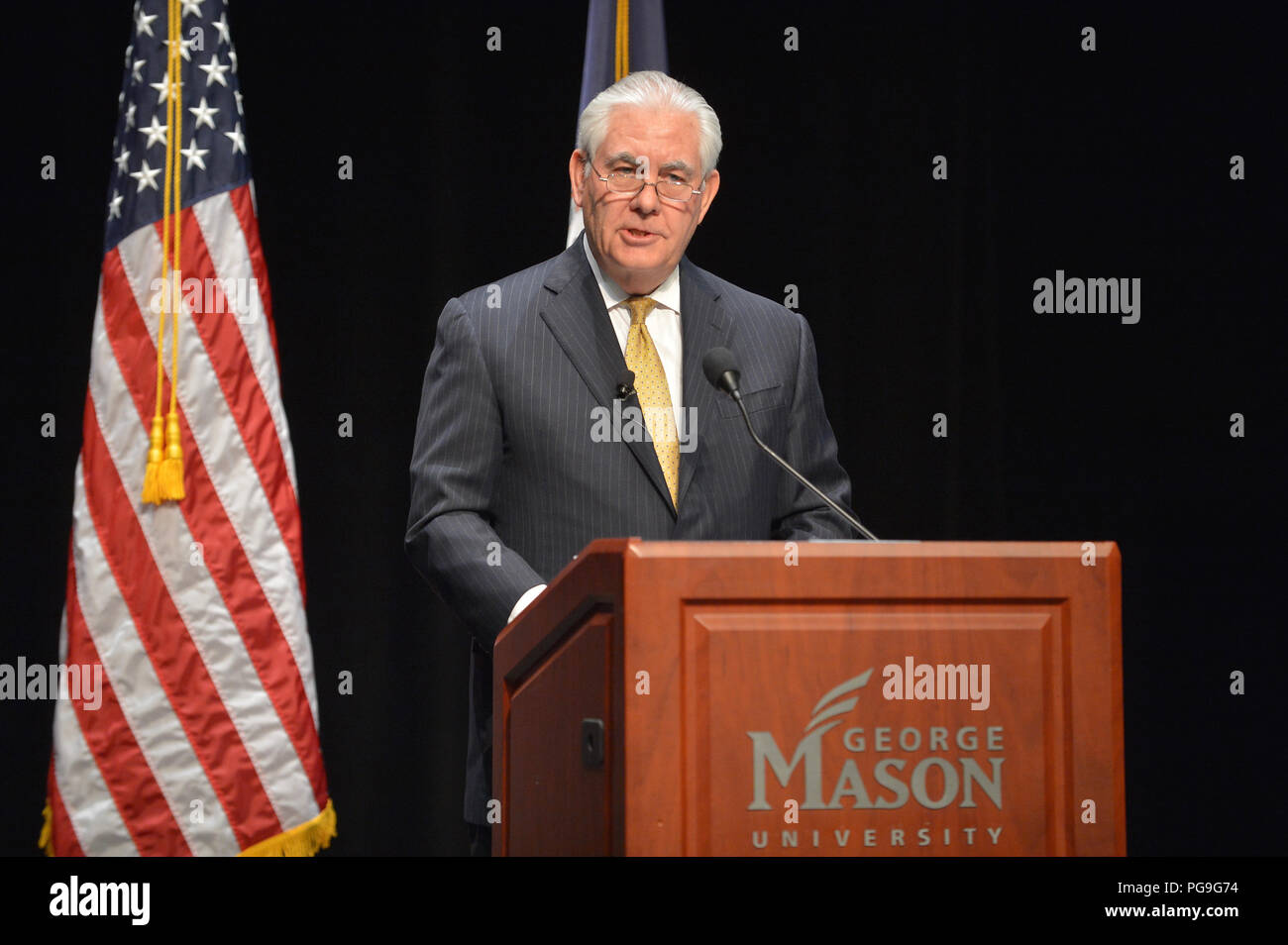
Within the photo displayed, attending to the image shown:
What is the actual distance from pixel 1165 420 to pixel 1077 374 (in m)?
0.27

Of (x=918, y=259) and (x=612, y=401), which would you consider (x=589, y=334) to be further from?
(x=918, y=259)

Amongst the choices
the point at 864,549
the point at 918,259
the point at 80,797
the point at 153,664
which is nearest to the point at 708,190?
the point at 864,549

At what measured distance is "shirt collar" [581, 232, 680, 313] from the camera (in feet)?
7.90

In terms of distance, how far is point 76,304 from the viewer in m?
3.71

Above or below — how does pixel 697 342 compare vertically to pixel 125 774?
above

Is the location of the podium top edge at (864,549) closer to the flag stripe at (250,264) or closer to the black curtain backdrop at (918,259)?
the flag stripe at (250,264)

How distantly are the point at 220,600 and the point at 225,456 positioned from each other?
344mm

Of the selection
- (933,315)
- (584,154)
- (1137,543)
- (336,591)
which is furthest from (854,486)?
(584,154)

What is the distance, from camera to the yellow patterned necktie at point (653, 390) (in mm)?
2273

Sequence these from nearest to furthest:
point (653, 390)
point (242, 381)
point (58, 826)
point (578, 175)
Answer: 1. point (653, 390)
2. point (578, 175)
3. point (58, 826)
4. point (242, 381)

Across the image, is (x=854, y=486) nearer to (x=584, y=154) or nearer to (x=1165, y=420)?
(x=1165, y=420)

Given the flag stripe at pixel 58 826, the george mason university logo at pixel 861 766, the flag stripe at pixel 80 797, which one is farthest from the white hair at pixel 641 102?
the flag stripe at pixel 58 826

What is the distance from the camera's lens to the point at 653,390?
2.32 m

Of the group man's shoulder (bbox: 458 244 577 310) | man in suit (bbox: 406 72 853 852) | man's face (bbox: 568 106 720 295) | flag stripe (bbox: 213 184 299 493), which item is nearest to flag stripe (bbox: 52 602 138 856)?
flag stripe (bbox: 213 184 299 493)
